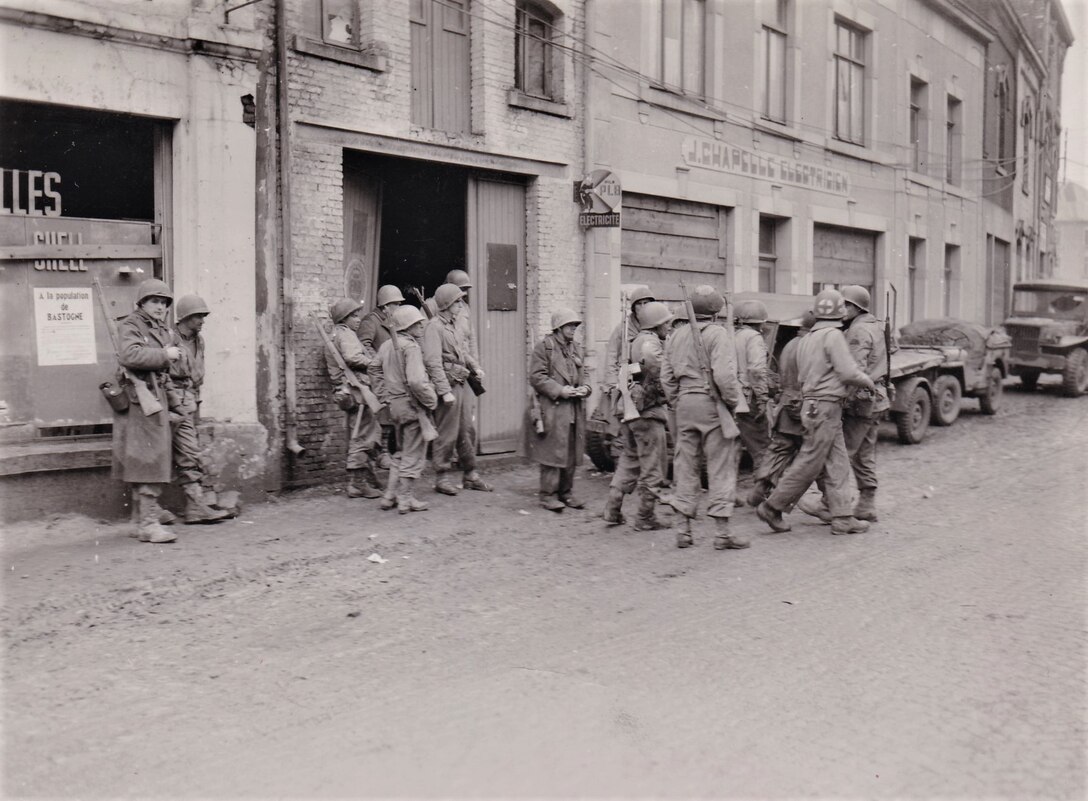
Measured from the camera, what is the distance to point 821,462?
8.09 metres

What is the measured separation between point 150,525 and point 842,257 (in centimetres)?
1459

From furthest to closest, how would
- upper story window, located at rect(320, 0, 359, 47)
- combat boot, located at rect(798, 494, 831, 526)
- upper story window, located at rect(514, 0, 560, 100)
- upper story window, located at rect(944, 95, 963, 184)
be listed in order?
upper story window, located at rect(944, 95, 963, 184), upper story window, located at rect(514, 0, 560, 100), upper story window, located at rect(320, 0, 359, 47), combat boot, located at rect(798, 494, 831, 526)

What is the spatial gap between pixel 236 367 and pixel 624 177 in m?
6.25

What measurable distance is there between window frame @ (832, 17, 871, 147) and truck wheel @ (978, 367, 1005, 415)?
529cm

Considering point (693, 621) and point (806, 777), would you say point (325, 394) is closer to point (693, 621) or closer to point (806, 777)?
point (693, 621)

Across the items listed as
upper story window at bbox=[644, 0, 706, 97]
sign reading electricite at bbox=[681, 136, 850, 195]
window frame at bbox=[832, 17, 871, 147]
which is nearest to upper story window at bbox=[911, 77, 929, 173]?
window frame at bbox=[832, 17, 871, 147]

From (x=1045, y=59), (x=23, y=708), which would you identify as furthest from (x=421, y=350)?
(x=1045, y=59)

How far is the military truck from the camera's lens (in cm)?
1861

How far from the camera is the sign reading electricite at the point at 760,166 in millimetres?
14680

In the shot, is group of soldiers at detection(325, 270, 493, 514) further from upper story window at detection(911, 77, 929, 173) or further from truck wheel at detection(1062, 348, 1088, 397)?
upper story window at detection(911, 77, 929, 173)

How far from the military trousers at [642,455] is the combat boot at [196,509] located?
324 cm

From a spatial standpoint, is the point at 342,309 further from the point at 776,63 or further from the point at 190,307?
the point at 776,63

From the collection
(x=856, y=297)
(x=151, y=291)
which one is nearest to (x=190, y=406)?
(x=151, y=291)

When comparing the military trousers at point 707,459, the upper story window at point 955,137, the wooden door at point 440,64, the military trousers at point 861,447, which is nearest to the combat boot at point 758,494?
the military trousers at point 861,447
